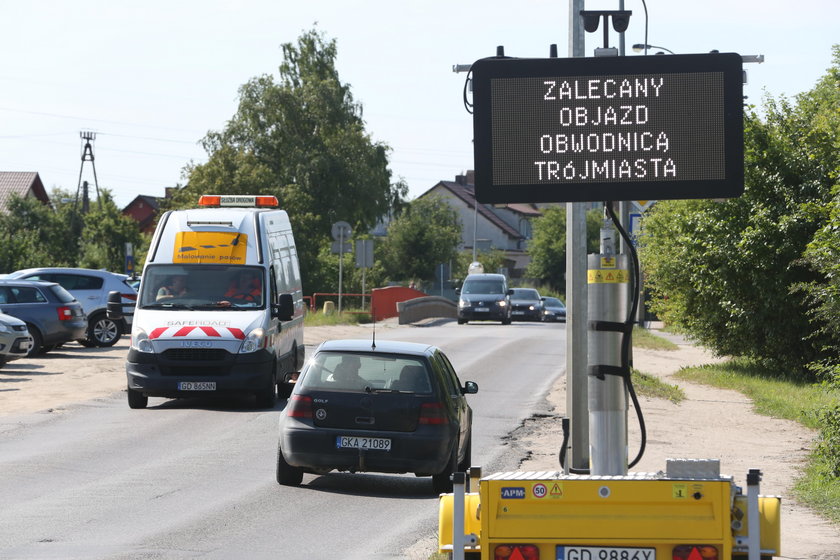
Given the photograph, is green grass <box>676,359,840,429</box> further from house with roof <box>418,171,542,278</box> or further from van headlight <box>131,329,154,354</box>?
house with roof <box>418,171,542,278</box>

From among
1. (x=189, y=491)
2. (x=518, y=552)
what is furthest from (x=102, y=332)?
(x=518, y=552)

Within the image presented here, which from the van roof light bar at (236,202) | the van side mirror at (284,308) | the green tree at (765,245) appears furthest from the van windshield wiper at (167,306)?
the green tree at (765,245)

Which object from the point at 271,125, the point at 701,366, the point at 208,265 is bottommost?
the point at 701,366

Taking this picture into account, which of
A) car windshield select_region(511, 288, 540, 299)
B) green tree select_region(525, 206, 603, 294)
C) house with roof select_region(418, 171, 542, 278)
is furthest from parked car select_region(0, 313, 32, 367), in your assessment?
house with roof select_region(418, 171, 542, 278)

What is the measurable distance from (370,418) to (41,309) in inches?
724

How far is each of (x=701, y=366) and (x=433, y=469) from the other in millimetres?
20269

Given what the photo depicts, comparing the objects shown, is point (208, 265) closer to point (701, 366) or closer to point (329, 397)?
point (329, 397)

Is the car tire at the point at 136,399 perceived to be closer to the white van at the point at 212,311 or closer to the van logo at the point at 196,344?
the white van at the point at 212,311

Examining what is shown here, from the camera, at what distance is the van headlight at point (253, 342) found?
19734 millimetres

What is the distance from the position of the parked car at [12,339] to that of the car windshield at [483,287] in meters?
27.3

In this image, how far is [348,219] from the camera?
244 ft

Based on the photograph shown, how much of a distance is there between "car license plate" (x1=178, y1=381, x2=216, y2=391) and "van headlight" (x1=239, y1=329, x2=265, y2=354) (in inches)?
24.3

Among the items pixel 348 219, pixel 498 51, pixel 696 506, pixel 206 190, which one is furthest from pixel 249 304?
pixel 348 219

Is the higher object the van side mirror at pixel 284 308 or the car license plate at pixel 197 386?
the van side mirror at pixel 284 308
